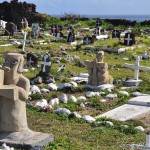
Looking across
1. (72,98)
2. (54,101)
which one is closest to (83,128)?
(54,101)

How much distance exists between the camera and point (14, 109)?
11.1 meters

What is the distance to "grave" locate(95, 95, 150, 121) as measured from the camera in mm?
15172

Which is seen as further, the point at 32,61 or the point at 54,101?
the point at 32,61

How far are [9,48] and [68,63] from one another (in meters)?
5.31

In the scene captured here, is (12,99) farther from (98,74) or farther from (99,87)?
(98,74)

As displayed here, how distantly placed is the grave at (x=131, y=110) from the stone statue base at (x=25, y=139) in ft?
12.6

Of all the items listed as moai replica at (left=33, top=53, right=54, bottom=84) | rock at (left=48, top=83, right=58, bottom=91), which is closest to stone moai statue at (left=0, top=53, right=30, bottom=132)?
rock at (left=48, top=83, right=58, bottom=91)

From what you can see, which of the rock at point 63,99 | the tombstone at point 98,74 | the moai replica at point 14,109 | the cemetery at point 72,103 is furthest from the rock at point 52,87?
the moai replica at point 14,109

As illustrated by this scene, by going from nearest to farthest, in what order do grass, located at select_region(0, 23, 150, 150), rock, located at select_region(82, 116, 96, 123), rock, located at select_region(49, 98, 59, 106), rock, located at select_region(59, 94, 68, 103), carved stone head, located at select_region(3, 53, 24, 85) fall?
carved stone head, located at select_region(3, 53, 24, 85), grass, located at select_region(0, 23, 150, 150), rock, located at select_region(82, 116, 96, 123), rock, located at select_region(49, 98, 59, 106), rock, located at select_region(59, 94, 68, 103)

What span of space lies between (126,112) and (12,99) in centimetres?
573

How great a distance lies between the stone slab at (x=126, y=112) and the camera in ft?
49.4

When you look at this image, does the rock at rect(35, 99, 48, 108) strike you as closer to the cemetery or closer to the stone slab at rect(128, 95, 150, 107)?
the cemetery

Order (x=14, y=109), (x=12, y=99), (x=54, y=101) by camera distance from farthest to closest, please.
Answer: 1. (x=54, y=101)
2. (x=14, y=109)
3. (x=12, y=99)

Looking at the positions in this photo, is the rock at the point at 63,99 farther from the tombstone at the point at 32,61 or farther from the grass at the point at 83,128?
the tombstone at the point at 32,61
